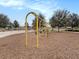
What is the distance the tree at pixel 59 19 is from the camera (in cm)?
8694

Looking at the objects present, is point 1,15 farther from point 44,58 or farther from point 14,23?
point 44,58

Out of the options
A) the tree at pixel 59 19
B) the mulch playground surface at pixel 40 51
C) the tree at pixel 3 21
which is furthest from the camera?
the tree at pixel 3 21

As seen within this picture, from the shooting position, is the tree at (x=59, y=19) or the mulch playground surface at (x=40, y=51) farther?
the tree at (x=59, y=19)

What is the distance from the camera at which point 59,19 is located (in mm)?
86500

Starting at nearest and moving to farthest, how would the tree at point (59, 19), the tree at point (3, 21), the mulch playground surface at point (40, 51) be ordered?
the mulch playground surface at point (40, 51) → the tree at point (59, 19) → the tree at point (3, 21)

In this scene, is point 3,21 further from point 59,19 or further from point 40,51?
point 40,51

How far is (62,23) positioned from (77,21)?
12506 millimetres

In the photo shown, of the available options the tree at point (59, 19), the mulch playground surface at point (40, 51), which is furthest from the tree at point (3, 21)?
the mulch playground surface at point (40, 51)

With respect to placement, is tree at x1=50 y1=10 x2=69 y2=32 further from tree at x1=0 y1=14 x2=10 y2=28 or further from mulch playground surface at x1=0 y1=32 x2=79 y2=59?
mulch playground surface at x1=0 y1=32 x2=79 y2=59

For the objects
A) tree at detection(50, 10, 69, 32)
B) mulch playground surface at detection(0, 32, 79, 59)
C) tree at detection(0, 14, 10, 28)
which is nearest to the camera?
mulch playground surface at detection(0, 32, 79, 59)

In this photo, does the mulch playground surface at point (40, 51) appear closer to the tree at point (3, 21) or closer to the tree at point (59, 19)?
the tree at point (59, 19)

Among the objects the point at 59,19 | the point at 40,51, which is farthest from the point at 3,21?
the point at 40,51

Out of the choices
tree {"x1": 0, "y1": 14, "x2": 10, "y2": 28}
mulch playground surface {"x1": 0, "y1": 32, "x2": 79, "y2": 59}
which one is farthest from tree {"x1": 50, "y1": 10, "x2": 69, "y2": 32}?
mulch playground surface {"x1": 0, "y1": 32, "x2": 79, "y2": 59}

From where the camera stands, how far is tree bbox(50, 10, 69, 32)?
86.9 metres
